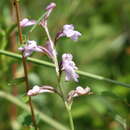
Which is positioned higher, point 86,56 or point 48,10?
point 86,56

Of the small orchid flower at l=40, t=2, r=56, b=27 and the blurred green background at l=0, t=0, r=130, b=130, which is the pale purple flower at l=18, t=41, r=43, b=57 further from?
the blurred green background at l=0, t=0, r=130, b=130

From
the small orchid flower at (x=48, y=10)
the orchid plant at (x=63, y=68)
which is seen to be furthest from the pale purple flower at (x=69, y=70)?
the small orchid flower at (x=48, y=10)

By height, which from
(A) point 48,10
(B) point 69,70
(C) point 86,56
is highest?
(C) point 86,56

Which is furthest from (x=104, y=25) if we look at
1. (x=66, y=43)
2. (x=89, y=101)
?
(x=89, y=101)

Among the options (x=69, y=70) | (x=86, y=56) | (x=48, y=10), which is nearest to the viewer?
(x=69, y=70)

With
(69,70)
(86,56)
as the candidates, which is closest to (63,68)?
(69,70)

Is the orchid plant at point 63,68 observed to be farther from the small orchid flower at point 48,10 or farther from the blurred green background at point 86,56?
the blurred green background at point 86,56

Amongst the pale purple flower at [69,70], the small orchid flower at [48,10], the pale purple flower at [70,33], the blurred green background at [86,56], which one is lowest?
the pale purple flower at [69,70]

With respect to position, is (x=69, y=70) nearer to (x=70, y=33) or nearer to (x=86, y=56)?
(x=70, y=33)

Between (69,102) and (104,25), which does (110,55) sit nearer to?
(104,25)
